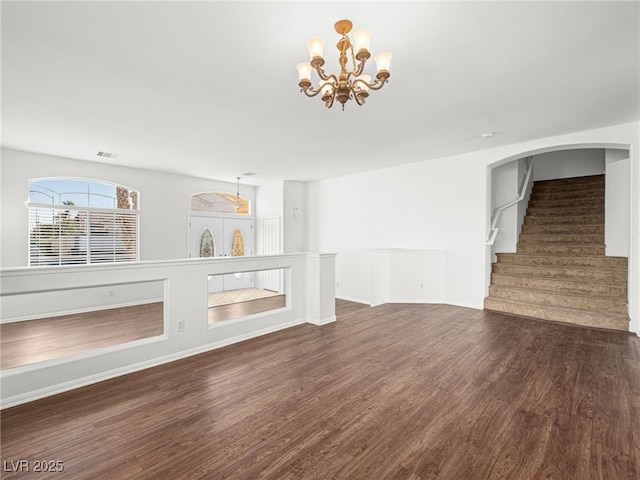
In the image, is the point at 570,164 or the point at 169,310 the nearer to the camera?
the point at 169,310

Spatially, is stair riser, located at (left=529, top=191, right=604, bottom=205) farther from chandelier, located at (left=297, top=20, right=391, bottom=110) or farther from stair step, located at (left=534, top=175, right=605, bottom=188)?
chandelier, located at (left=297, top=20, right=391, bottom=110)

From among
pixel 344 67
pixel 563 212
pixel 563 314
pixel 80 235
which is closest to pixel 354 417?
pixel 344 67

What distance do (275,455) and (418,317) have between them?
11.8 feet

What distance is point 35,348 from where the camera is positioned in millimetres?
3607

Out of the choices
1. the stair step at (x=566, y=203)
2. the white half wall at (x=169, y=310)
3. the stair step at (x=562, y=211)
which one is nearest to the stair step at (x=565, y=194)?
the stair step at (x=566, y=203)

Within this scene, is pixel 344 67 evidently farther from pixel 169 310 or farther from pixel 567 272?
pixel 567 272

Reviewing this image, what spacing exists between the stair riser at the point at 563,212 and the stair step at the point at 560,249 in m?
1.11

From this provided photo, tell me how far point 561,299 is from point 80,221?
8607mm

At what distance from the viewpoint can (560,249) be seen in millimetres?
5723

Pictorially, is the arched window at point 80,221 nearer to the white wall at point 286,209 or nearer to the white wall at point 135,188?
the white wall at point 135,188

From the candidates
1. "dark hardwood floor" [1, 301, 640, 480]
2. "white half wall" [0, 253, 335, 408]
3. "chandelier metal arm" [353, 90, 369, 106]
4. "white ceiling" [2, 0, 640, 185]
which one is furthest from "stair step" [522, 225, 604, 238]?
"chandelier metal arm" [353, 90, 369, 106]

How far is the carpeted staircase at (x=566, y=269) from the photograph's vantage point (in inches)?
180

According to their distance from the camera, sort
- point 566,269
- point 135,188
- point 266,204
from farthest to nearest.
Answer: point 266,204, point 135,188, point 566,269

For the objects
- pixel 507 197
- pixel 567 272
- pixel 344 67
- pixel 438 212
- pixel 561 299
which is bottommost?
pixel 561 299
